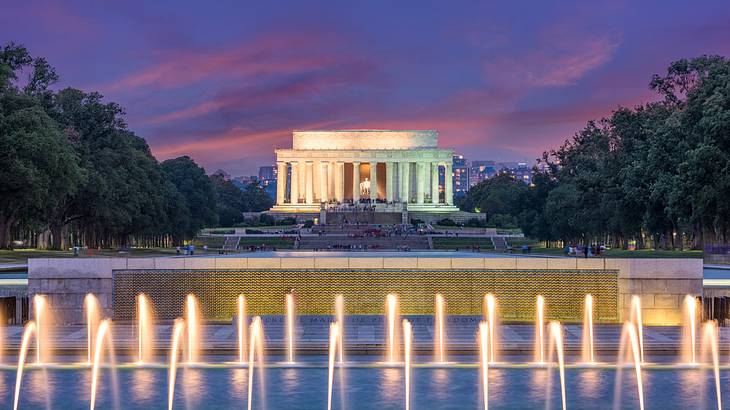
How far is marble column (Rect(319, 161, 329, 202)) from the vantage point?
167375 mm

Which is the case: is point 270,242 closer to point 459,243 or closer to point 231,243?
point 231,243

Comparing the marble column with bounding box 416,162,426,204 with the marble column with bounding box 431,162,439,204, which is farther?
the marble column with bounding box 431,162,439,204

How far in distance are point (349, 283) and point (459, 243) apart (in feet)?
213

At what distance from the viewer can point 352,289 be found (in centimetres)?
3059

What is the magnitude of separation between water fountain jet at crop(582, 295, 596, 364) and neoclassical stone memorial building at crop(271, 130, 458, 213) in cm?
13348

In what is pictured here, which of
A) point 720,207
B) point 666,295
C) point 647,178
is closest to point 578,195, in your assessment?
point 647,178

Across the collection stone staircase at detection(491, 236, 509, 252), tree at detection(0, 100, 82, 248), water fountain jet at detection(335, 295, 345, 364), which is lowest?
water fountain jet at detection(335, 295, 345, 364)

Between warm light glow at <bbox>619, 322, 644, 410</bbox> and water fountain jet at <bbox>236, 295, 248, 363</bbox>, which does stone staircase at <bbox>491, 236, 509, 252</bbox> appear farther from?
warm light glow at <bbox>619, 322, 644, 410</bbox>

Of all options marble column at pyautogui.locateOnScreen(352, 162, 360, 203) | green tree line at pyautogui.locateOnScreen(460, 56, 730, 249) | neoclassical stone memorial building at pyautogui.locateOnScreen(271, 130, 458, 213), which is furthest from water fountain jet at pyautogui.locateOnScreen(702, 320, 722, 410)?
marble column at pyautogui.locateOnScreen(352, 162, 360, 203)

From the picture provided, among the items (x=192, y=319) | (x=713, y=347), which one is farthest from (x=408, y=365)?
(x=192, y=319)

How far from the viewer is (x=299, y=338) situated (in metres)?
25.8

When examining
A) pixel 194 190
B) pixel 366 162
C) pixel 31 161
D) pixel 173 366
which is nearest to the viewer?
pixel 173 366

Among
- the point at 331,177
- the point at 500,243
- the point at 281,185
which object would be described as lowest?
the point at 500,243

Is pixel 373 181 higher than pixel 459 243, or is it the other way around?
pixel 373 181
